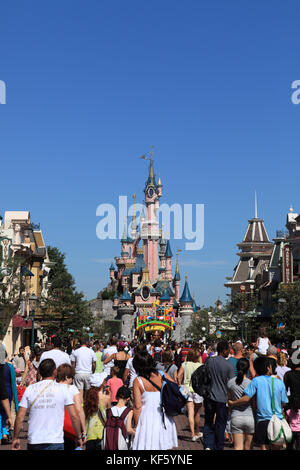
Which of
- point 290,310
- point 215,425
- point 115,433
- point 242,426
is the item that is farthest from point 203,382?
point 290,310

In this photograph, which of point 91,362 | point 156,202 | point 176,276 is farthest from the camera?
point 176,276

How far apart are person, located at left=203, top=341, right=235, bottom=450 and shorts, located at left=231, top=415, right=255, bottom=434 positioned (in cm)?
133

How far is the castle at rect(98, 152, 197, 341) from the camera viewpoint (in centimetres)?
11238

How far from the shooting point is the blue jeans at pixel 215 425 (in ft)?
35.0

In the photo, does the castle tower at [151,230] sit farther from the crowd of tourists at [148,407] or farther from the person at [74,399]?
the person at [74,399]

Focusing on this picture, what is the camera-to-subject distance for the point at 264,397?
8.86 metres

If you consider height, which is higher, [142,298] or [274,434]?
[142,298]

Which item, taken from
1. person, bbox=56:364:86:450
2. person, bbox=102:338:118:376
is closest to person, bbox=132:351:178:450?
person, bbox=56:364:86:450

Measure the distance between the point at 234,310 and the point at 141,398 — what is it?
45.9m

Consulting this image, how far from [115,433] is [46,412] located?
1.51m
